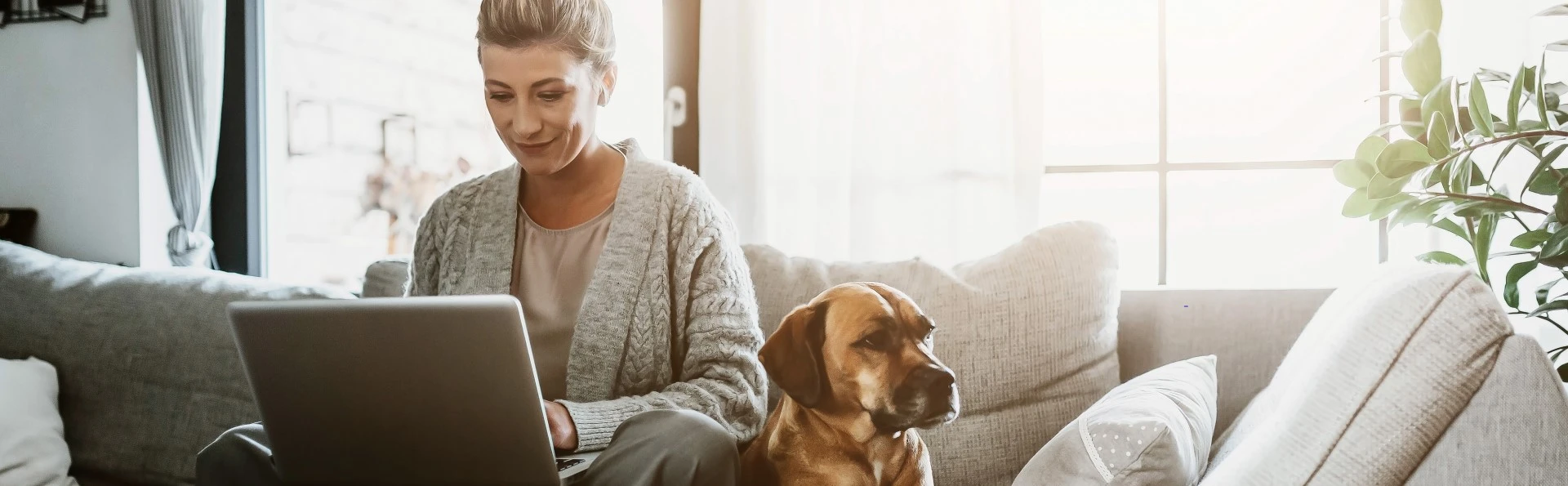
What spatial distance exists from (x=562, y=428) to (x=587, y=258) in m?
0.34

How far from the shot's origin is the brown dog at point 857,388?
38.2 inches

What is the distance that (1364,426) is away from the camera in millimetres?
840

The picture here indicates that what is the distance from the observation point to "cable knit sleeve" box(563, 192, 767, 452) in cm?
114

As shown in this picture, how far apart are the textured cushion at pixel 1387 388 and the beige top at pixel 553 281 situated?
81cm

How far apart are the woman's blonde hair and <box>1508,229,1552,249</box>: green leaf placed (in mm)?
1337

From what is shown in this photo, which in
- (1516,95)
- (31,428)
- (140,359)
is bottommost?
(31,428)

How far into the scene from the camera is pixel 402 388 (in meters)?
0.93

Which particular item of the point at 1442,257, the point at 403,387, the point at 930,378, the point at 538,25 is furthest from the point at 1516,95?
the point at 403,387

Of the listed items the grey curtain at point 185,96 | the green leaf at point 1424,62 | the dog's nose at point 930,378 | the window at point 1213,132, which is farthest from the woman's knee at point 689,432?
the grey curtain at point 185,96

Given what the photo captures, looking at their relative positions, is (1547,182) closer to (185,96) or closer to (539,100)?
(539,100)

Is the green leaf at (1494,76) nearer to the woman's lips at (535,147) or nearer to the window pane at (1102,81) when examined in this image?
the window pane at (1102,81)

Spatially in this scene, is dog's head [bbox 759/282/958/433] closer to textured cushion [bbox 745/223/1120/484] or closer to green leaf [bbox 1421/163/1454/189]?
textured cushion [bbox 745/223/1120/484]

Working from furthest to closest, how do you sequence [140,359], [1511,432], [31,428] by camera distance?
[140,359] < [31,428] < [1511,432]

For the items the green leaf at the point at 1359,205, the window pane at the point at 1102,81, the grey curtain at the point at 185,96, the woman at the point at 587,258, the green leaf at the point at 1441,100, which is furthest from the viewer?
the grey curtain at the point at 185,96
